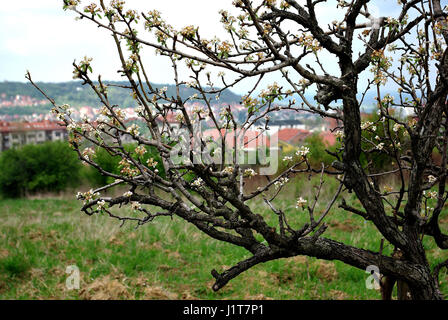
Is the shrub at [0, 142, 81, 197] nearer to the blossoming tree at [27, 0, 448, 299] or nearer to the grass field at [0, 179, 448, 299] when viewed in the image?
the grass field at [0, 179, 448, 299]

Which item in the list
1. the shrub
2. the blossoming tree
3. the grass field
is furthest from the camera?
the shrub

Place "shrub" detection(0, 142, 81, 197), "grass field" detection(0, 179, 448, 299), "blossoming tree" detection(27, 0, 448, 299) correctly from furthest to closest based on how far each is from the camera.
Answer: "shrub" detection(0, 142, 81, 197) → "grass field" detection(0, 179, 448, 299) → "blossoming tree" detection(27, 0, 448, 299)

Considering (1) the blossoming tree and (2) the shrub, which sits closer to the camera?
(1) the blossoming tree

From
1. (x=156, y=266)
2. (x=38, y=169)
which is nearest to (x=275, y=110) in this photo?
(x=156, y=266)

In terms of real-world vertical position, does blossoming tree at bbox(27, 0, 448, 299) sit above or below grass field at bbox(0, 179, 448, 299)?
above

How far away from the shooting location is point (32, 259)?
29.6 ft

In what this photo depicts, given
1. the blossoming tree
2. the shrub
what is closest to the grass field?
the blossoming tree

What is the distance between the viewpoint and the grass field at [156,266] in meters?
7.23

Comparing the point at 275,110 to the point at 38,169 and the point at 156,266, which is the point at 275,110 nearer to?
the point at 156,266

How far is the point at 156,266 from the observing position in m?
8.48

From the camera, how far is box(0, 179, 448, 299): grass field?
7.23m
